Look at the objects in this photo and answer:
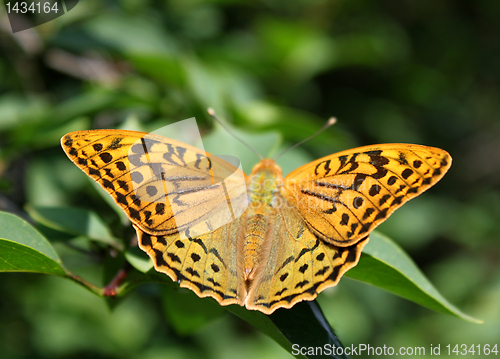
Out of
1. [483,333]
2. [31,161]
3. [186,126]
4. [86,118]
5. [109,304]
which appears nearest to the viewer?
[109,304]

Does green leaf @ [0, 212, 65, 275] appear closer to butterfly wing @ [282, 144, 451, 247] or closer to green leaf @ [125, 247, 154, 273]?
green leaf @ [125, 247, 154, 273]

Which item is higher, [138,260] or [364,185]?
[364,185]

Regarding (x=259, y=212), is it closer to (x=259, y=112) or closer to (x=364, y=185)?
(x=364, y=185)

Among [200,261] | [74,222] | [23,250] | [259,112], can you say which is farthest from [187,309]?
[259,112]

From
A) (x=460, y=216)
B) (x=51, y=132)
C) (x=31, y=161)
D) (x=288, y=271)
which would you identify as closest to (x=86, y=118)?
(x=51, y=132)

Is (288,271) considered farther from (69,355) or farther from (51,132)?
(69,355)

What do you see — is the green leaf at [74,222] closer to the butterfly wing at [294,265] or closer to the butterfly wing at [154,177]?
the butterfly wing at [154,177]
